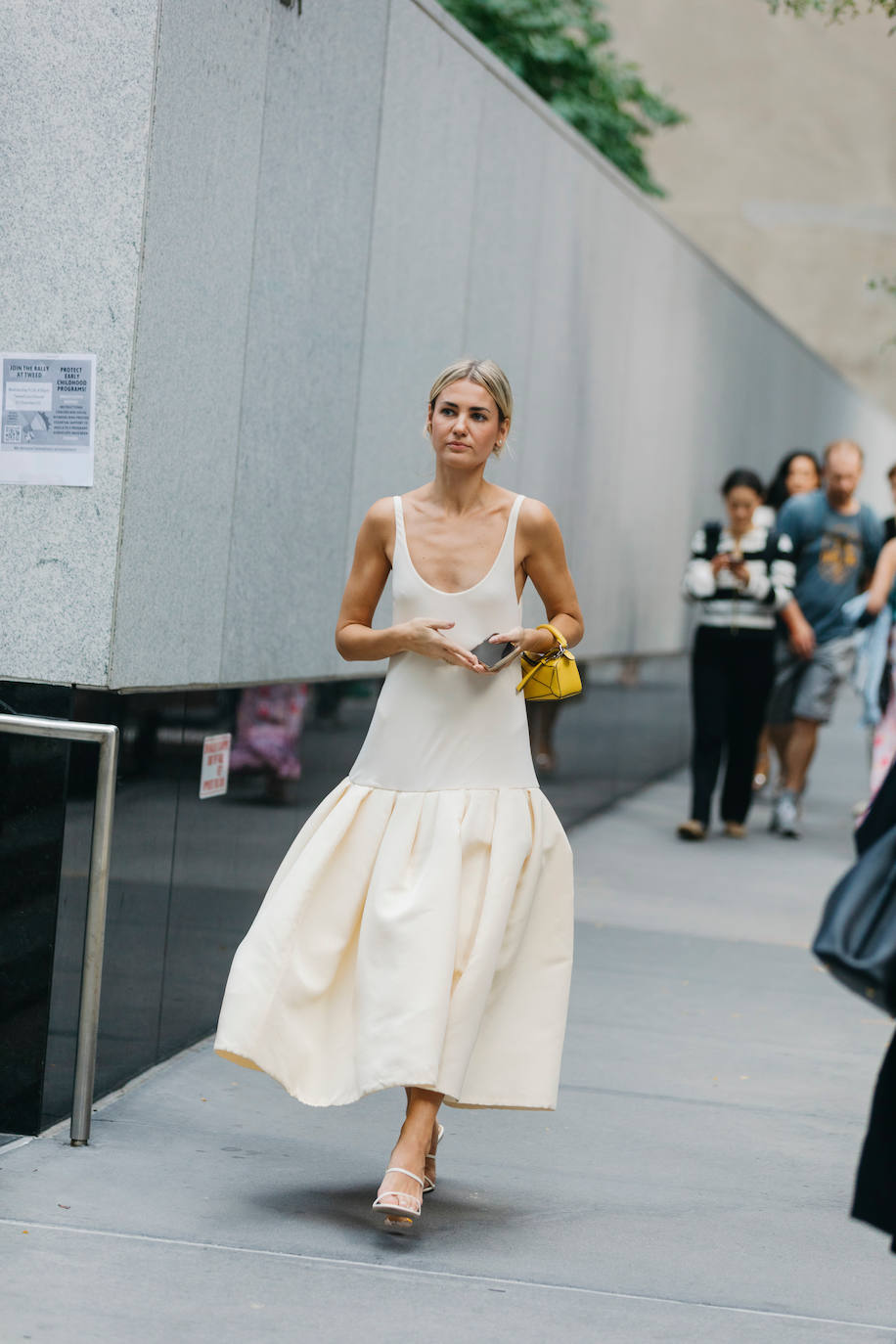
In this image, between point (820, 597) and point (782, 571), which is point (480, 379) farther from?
point (820, 597)

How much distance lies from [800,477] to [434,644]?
30.0ft

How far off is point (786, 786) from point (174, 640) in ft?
24.0

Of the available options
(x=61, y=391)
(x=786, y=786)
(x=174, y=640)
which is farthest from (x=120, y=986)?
(x=786, y=786)

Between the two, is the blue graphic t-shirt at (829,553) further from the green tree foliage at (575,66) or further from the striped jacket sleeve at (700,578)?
the green tree foliage at (575,66)

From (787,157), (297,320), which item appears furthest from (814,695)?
(787,157)

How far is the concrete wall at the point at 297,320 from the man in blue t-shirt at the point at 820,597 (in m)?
1.98

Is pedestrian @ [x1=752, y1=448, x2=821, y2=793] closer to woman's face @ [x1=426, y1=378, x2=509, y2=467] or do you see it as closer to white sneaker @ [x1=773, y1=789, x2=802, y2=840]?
white sneaker @ [x1=773, y1=789, x2=802, y2=840]

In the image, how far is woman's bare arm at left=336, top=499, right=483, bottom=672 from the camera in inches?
169

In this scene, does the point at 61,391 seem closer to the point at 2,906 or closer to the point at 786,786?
the point at 2,906

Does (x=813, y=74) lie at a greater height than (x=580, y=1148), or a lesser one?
greater

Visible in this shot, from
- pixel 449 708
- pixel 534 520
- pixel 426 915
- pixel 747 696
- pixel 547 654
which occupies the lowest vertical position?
pixel 747 696

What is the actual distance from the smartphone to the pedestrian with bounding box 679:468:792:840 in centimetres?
664

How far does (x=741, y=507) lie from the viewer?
1089 cm

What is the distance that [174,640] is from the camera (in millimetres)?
5168
